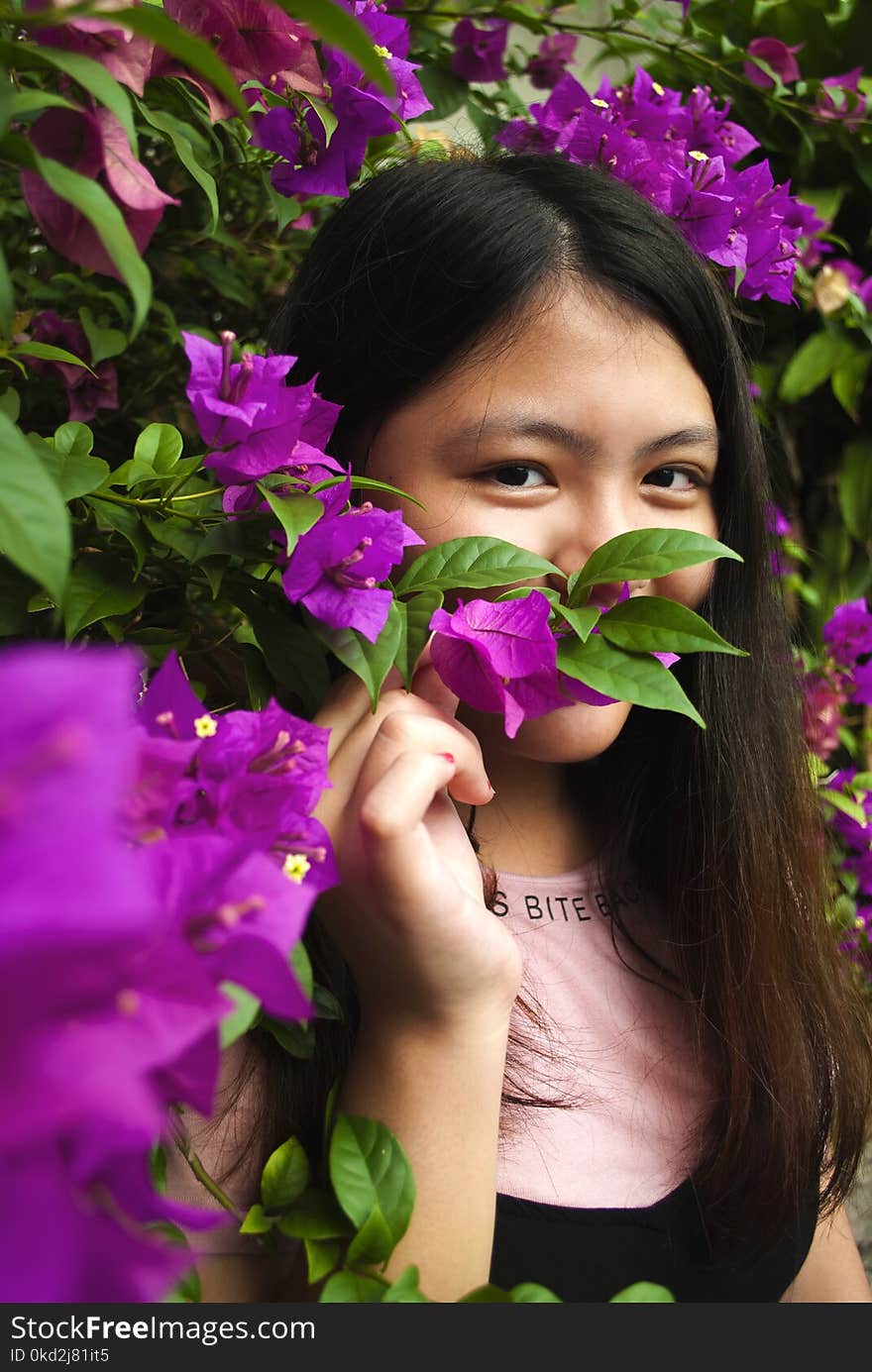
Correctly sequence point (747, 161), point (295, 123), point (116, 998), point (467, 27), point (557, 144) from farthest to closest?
point (747, 161)
point (467, 27)
point (557, 144)
point (295, 123)
point (116, 998)

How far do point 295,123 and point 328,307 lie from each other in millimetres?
138

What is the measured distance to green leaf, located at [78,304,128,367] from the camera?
84 centimetres

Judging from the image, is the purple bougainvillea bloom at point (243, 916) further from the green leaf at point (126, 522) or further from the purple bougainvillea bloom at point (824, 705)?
the purple bougainvillea bloom at point (824, 705)

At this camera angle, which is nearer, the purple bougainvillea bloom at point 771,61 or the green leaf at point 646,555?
the green leaf at point 646,555

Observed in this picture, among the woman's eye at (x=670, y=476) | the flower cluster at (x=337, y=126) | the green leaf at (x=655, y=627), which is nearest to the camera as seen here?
the green leaf at (x=655, y=627)

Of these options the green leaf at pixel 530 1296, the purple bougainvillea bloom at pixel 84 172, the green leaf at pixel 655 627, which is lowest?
the green leaf at pixel 530 1296

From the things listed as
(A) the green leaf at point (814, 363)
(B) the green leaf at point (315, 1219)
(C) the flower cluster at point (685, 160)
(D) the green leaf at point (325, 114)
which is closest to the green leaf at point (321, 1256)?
(B) the green leaf at point (315, 1219)

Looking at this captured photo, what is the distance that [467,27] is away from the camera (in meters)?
1.06

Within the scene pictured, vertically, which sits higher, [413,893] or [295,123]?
[295,123]

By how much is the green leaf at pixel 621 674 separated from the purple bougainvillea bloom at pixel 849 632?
0.86 metres

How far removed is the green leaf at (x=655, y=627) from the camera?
544 millimetres

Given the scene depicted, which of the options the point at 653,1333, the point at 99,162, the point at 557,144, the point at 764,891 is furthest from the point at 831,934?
the point at 99,162

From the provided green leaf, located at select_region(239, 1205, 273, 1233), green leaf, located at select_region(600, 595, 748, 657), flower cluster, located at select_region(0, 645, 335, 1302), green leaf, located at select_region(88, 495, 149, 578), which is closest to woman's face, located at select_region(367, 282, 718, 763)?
green leaf, located at select_region(600, 595, 748, 657)

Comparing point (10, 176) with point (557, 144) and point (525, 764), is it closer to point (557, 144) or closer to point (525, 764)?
point (557, 144)
